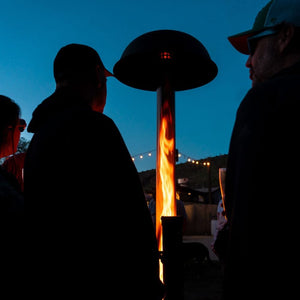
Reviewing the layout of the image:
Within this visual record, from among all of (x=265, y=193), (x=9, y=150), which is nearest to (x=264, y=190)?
(x=265, y=193)

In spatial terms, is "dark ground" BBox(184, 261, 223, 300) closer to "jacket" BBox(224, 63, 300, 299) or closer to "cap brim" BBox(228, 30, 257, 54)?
"cap brim" BBox(228, 30, 257, 54)

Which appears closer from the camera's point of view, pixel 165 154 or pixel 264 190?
pixel 264 190

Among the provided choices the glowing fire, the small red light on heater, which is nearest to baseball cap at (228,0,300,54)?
the small red light on heater

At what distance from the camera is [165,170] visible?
387 centimetres

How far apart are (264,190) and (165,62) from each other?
3.26m

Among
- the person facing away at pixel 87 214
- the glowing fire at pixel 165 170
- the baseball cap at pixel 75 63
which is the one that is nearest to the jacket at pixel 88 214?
the person facing away at pixel 87 214

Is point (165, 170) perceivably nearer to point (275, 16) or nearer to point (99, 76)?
point (99, 76)

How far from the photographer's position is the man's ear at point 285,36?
1181 mm

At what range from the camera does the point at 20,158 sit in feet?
11.4

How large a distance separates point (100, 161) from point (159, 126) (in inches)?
104

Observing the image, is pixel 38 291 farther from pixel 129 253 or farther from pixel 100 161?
pixel 100 161

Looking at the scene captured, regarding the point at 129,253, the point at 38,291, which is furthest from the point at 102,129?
the point at 38,291

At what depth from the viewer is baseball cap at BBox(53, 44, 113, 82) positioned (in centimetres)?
174

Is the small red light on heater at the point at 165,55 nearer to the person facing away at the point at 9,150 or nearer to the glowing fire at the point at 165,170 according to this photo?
the glowing fire at the point at 165,170
